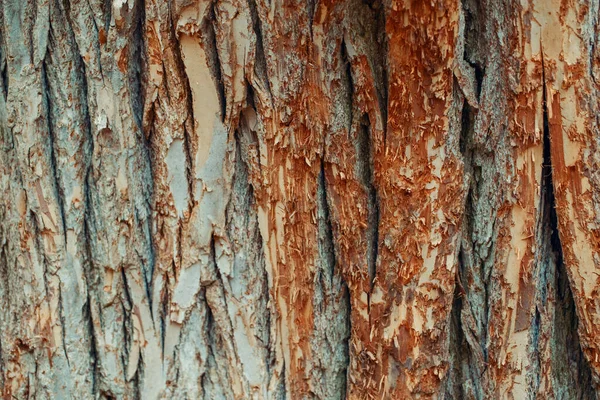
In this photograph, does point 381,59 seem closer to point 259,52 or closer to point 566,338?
point 259,52

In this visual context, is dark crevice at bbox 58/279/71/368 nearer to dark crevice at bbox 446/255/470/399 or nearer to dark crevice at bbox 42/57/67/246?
dark crevice at bbox 42/57/67/246

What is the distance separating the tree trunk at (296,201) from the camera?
142cm

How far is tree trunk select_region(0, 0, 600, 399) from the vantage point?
1418 millimetres

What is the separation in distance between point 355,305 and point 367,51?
61cm

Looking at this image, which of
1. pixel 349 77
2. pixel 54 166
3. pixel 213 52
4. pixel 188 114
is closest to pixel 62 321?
pixel 54 166

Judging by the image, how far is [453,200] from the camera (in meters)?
1.43

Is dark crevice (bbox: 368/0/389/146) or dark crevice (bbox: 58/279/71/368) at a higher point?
dark crevice (bbox: 368/0/389/146)

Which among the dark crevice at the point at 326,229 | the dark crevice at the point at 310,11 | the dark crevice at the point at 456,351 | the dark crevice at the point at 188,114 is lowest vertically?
the dark crevice at the point at 456,351

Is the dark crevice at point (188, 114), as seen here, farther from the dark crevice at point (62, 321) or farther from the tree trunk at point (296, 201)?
the dark crevice at point (62, 321)

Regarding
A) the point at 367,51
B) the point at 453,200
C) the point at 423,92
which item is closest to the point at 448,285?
the point at 453,200

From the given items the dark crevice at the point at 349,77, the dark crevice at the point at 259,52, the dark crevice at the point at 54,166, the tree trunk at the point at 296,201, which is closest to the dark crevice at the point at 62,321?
the tree trunk at the point at 296,201

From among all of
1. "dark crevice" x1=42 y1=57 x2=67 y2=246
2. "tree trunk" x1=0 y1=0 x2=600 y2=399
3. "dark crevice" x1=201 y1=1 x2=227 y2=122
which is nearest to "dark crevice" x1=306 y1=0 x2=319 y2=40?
"tree trunk" x1=0 y1=0 x2=600 y2=399

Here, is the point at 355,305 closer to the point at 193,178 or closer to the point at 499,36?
the point at 193,178

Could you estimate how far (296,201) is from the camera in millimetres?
1492
